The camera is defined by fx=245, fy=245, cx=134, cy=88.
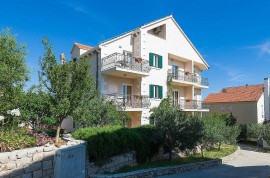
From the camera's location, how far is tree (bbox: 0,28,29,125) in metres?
11.4

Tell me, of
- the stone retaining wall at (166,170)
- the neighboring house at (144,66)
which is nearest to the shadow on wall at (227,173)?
the stone retaining wall at (166,170)

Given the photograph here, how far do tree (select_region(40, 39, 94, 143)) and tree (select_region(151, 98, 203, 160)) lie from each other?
609cm

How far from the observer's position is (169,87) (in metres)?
25.6

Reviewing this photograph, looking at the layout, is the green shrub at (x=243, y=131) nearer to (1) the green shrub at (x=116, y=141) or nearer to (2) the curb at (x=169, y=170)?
(2) the curb at (x=169, y=170)

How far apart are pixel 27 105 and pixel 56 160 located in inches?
245

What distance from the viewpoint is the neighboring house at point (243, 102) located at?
3531 cm

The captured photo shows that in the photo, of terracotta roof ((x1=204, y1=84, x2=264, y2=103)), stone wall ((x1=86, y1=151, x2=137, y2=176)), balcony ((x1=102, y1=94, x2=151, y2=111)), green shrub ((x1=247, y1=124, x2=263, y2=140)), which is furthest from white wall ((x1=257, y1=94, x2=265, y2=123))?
stone wall ((x1=86, y1=151, x2=137, y2=176))

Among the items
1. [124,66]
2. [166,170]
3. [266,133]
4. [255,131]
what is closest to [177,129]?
[166,170]

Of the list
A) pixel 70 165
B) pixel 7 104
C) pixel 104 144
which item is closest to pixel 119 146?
pixel 104 144

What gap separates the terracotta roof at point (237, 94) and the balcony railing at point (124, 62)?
21320mm

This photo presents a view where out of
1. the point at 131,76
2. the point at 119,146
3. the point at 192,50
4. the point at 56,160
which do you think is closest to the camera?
the point at 56,160

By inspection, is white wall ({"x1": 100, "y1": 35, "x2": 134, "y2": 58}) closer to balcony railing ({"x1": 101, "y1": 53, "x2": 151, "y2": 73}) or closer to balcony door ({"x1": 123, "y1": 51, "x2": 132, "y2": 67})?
balcony railing ({"x1": 101, "y1": 53, "x2": 151, "y2": 73})

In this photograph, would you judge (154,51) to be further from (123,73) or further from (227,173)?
(227,173)

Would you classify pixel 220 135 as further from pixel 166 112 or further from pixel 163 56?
pixel 163 56
